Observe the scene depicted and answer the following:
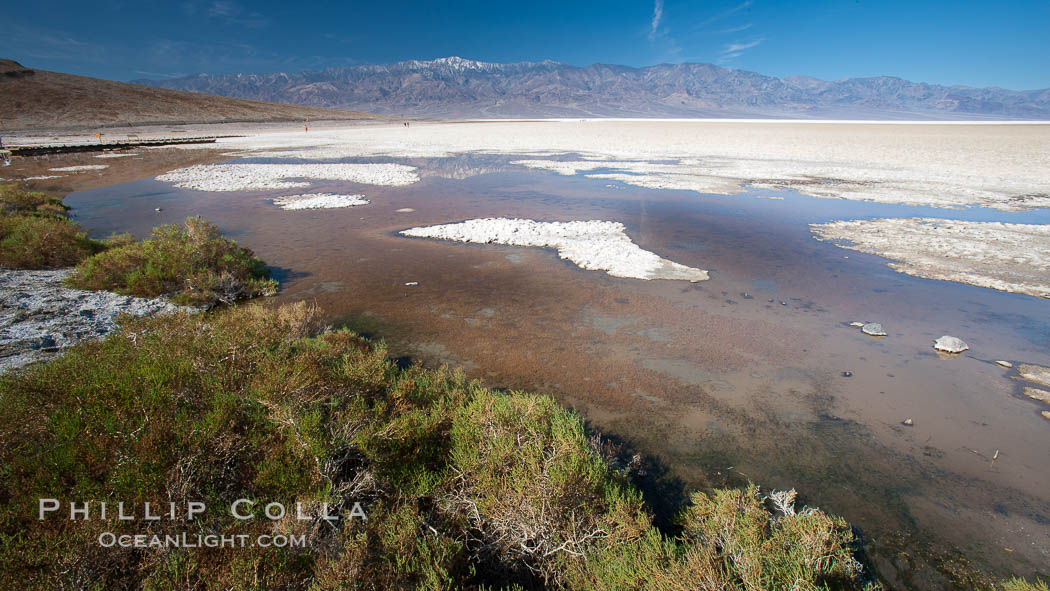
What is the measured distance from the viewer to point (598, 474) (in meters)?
2.73

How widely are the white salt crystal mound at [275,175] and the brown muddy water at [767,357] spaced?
20.1 feet

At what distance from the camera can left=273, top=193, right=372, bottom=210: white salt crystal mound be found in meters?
12.9

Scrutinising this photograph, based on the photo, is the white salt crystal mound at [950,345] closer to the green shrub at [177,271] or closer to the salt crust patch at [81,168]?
the green shrub at [177,271]

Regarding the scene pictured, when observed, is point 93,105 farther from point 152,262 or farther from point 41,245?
point 152,262

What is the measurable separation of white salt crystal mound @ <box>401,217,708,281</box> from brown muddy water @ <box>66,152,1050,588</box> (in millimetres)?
379

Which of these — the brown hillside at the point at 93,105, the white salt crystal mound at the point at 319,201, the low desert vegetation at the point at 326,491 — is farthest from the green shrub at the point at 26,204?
the brown hillside at the point at 93,105

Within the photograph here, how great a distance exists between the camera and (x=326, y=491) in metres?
2.31

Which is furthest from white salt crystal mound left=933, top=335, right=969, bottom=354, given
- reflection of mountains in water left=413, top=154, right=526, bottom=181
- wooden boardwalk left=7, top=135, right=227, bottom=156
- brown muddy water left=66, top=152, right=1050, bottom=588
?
wooden boardwalk left=7, top=135, right=227, bottom=156

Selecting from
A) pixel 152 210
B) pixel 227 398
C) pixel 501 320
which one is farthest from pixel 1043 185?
pixel 152 210

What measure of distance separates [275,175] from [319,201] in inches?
275

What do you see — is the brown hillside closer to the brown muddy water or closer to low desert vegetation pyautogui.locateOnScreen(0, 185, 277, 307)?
low desert vegetation pyautogui.locateOnScreen(0, 185, 277, 307)

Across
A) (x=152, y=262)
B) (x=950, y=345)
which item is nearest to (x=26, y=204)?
(x=152, y=262)

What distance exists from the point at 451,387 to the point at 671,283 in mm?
4589

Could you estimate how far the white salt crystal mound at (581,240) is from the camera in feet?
25.5
